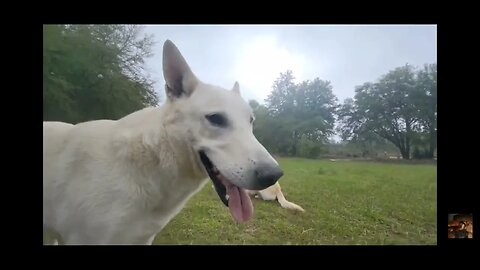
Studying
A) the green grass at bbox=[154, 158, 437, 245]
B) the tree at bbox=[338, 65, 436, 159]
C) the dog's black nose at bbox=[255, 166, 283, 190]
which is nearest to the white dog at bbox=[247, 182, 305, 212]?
the green grass at bbox=[154, 158, 437, 245]

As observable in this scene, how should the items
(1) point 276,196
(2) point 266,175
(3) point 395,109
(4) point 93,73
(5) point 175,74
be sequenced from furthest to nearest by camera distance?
(3) point 395,109, (1) point 276,196, (4) point 93,73, (5) point 175,74, (2) point 266,175

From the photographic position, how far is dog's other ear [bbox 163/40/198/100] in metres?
1.62

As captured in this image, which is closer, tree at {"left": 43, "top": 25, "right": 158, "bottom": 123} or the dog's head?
the dog's head

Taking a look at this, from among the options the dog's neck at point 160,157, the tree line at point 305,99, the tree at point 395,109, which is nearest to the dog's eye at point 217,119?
the dog's neck at point 160,157

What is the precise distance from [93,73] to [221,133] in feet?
3.78

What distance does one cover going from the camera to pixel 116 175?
5.15ft

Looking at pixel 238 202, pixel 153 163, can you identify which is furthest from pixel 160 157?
pixel 238 202

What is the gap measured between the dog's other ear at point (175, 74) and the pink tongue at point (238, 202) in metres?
0.44

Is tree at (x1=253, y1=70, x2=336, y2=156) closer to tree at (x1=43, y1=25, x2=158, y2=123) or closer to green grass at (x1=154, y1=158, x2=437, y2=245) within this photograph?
green grass at (x1=154, y1=158, x2=437, y2=245)

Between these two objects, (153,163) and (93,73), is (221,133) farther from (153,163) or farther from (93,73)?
(93,73)

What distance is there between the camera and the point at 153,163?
1585 mm

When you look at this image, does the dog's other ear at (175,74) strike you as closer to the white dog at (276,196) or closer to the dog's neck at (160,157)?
the dog's neck at (160,157)
